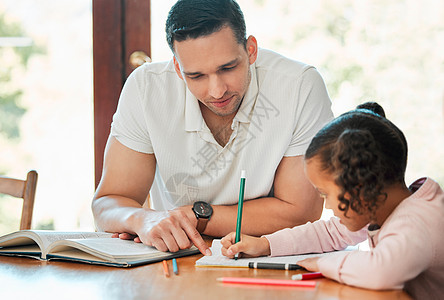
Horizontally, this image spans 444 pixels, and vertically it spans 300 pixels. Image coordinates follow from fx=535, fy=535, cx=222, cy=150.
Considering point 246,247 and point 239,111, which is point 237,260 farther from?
point 239,111

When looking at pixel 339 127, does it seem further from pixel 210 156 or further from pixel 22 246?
pixel 22 246

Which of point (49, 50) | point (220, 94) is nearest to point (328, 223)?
point (220, 94)

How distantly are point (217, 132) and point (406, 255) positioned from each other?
2.88 feet

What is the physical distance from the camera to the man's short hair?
54.7 inches

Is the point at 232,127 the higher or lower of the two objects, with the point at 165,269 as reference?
higher

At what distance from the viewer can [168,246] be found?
118 cm

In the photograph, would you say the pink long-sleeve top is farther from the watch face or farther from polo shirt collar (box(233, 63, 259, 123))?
polo shirt collar (box(233, 63, 259, 123))

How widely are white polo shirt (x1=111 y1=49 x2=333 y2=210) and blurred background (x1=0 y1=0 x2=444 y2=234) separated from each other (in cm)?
86

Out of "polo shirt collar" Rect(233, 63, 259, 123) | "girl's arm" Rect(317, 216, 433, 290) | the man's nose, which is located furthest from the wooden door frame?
"girl's arm" Rect(317, 216, 433, 290)

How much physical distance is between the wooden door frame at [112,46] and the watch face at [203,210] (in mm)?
1197

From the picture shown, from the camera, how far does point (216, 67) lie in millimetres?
1396

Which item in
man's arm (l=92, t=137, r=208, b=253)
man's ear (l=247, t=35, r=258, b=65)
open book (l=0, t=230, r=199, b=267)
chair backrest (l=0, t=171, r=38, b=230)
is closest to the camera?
open book (l=0, t=230, r=199, b=267)

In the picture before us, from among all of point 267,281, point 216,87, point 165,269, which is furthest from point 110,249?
point 216,87

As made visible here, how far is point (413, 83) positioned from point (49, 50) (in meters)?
1.73
